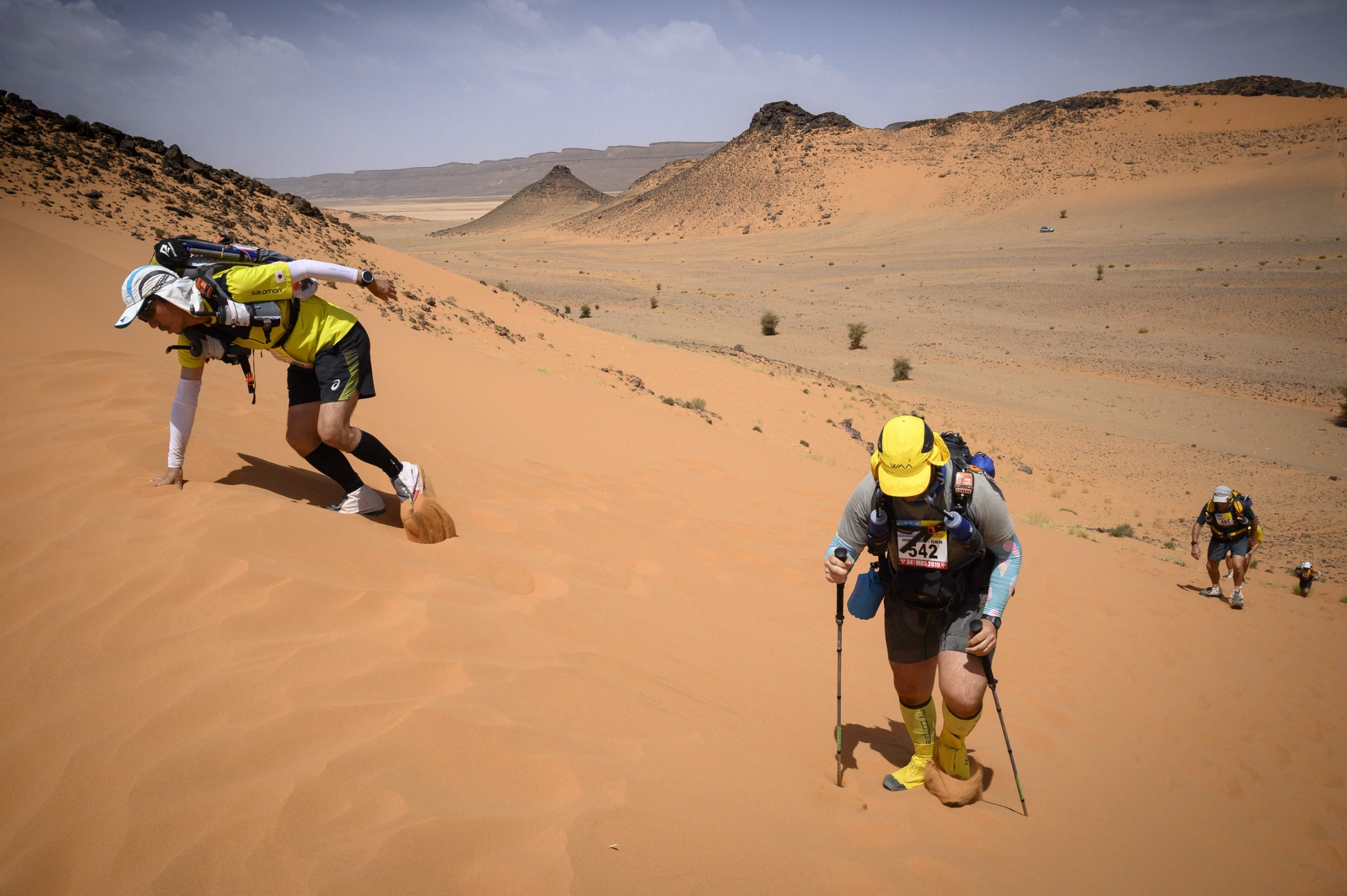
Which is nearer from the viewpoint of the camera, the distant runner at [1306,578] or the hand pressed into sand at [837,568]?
the hand pressed into sand at [837,568]

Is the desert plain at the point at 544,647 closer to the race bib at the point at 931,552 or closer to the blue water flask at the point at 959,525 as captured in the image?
the race bib at the point at 931,552

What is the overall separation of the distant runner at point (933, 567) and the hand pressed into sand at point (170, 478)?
3383mm

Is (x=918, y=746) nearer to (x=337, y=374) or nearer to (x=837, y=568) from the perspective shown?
(x=837, y=568)

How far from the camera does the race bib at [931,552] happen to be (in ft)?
9.88

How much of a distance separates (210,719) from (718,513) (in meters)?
5.28

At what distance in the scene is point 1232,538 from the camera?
809 centimetres

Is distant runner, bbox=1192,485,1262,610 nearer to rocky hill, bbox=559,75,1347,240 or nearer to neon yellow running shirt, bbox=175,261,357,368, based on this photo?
neon yellow running shirt, bbox=175,261,357,368

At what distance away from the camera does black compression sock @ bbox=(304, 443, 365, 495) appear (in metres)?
4.16

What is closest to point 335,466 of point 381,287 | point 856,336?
point 381,287

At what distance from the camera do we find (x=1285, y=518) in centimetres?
1265

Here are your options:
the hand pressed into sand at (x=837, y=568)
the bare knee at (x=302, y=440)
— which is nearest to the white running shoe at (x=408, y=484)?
the bare knee at (x=302, y=440)

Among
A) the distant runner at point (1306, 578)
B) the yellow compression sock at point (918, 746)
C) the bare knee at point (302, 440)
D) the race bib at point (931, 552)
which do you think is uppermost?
the bare knee at point (302, 440)

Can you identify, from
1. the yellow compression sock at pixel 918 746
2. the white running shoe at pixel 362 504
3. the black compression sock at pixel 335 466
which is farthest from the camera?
the white running shoe at pixel 362 504

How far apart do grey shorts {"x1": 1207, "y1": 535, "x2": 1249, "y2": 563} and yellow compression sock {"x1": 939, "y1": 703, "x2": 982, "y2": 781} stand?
273 inches
